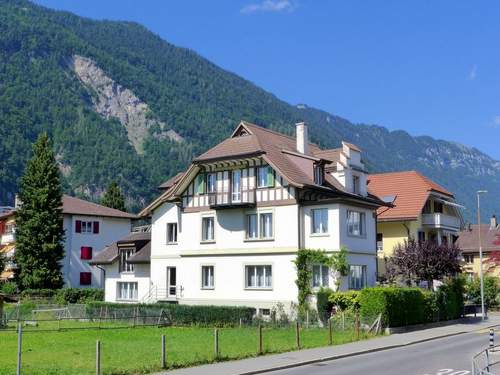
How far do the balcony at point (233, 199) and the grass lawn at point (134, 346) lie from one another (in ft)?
32.0

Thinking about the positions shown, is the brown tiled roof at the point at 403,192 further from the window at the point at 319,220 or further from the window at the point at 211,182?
the window at the point at 211,182

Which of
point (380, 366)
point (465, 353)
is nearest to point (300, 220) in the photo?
point (465, 353)

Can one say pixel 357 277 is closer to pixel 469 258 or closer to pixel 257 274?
pixel 257 274

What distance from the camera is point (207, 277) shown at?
48.6 m

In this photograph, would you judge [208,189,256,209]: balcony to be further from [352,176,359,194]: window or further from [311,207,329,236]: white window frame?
[352,176,359,194]: window

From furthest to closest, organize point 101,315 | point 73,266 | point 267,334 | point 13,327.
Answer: point 73,266, point 101,315, point 13,327, point 267,334

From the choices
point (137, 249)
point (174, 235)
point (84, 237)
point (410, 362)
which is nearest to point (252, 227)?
point (174, 235)

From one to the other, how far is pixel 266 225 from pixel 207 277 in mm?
6564

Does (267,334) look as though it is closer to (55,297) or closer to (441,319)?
(441,319)

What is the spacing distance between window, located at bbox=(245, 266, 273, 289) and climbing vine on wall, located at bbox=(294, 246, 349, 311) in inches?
105

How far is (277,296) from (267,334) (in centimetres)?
1008

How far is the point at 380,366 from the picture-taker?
22.1m

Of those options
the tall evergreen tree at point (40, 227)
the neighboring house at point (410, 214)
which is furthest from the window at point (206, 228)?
the tall evergreen tree at point (40, 227)

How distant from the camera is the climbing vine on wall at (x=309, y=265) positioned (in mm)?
41688
